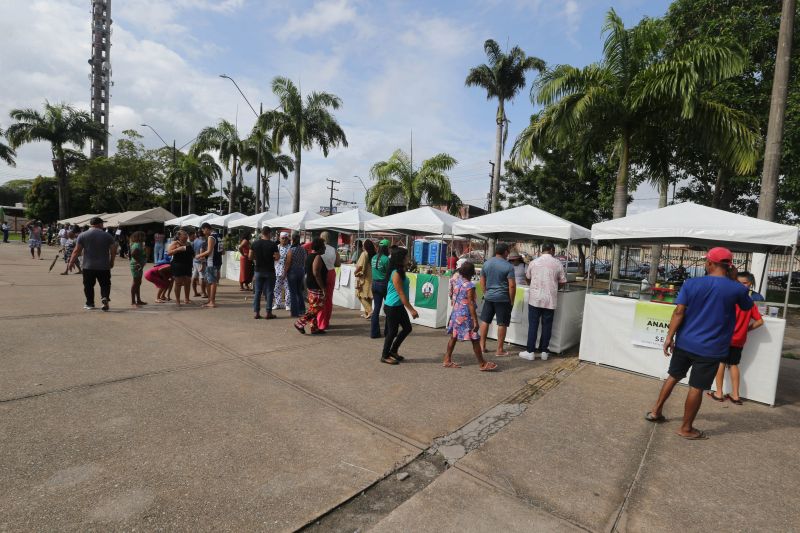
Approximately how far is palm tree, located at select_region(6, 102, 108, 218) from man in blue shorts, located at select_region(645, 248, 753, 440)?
4137cm

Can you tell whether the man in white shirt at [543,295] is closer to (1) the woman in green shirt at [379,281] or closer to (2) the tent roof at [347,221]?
(1) the woman in green shirt at [379,281]

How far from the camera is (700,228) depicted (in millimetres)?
5695

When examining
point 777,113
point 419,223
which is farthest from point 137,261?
point 777,113

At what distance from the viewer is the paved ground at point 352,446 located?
2555 millimetres

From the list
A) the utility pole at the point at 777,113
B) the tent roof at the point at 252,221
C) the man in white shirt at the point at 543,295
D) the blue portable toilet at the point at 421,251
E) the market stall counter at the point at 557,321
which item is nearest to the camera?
the man in white shirt at the point at 543,295

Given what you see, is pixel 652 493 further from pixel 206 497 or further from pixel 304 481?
pixel 206 497

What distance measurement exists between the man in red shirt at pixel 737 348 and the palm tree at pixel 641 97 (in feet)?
15.0

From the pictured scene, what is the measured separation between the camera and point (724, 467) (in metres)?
3.33

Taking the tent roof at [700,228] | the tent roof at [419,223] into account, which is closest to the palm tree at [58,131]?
the tent roof at [419,223]

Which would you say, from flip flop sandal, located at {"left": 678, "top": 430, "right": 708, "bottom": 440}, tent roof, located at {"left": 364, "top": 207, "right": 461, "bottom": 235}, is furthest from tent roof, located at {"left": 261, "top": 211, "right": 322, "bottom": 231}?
flip flop sandal, located at {"left": 678, "top": 430, "right": 708, "bottom": 440}

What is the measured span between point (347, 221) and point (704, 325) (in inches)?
341

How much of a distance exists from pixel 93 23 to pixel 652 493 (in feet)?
422

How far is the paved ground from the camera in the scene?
2.55 metres

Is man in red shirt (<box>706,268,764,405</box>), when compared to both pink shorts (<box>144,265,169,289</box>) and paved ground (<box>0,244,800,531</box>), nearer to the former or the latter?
paved ground (<box>0,244,800,531</box>)
